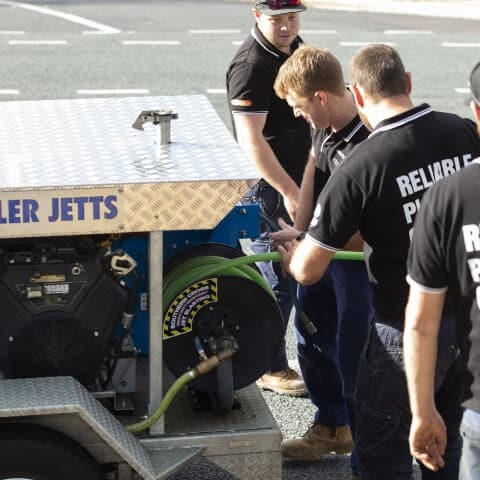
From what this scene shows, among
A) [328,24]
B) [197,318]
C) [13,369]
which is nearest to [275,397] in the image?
[197,318]

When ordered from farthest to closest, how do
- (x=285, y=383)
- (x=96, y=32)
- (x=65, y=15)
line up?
(x=65, y=15), (x=96, y=32), (x=285, y=383)

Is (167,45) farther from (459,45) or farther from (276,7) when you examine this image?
(276,7)

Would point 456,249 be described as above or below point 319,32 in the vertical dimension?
above

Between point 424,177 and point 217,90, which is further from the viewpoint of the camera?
point 217,90

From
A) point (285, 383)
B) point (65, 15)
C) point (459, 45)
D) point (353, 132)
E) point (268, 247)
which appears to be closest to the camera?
point (353, 132)

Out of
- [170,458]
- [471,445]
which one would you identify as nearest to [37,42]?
[170,458]

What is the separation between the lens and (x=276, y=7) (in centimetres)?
576

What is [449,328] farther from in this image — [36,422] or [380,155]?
[36,422]

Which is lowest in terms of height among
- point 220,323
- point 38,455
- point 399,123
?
point 38,455

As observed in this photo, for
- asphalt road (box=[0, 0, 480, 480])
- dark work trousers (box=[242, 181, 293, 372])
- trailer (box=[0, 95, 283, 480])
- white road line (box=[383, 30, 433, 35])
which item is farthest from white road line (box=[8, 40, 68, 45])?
trailer (box=[0, 95, 283, 480])

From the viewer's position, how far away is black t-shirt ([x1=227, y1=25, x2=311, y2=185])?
18.5 ft

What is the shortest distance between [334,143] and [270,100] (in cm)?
113

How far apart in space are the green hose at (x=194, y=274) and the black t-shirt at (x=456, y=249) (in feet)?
3.45

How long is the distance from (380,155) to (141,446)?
4.25 ft
